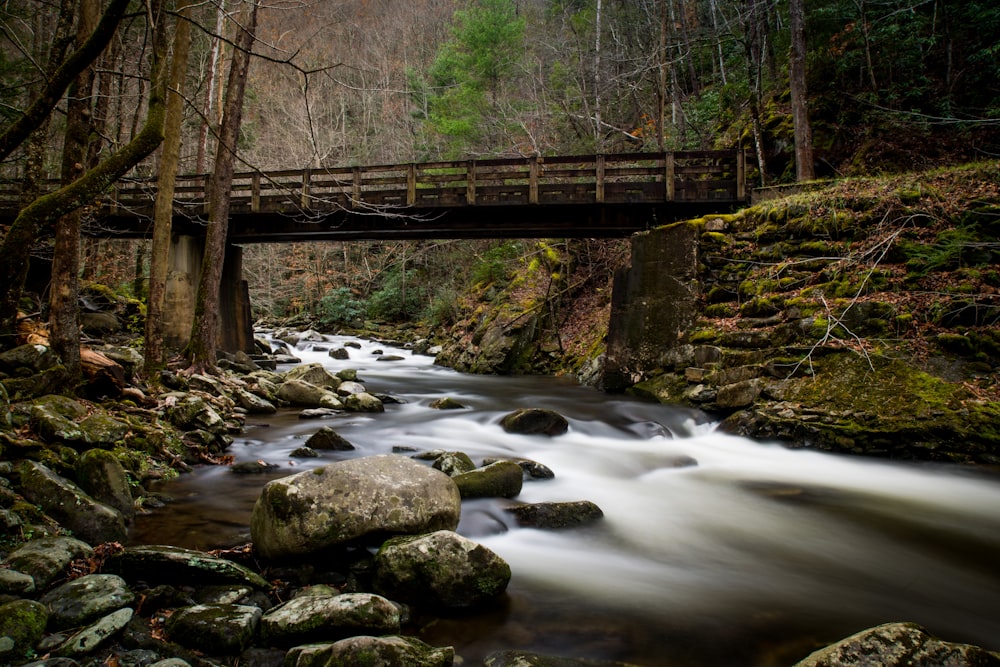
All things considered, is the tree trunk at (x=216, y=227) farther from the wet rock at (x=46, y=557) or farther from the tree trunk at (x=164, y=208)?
the wet rock at (x=46, y=557)

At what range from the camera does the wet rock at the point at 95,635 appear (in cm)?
275

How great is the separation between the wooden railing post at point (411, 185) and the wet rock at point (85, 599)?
11741mm

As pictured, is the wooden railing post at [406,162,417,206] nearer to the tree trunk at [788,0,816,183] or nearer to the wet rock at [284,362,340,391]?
the wet rock at [284,362,340,391]

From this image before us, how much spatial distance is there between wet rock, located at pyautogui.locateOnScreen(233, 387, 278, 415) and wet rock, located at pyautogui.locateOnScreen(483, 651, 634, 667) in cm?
790

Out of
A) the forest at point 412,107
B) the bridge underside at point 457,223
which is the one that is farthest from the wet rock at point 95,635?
the bridge underside at point 457,223

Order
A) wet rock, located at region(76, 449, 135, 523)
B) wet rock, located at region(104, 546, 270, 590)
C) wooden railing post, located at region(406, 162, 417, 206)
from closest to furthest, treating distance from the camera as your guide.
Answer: wet rock, located at region(104, 546, 270, 590), wet rock, located at region(76, 449, 135, 523), wooden railing post, located at region(406, 162, 417, 206)

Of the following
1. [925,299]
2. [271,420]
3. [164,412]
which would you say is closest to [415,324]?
[271,420]

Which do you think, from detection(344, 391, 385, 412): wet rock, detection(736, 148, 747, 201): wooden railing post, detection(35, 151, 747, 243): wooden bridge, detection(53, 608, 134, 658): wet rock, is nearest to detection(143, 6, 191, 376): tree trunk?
detection(35, 151, 747, 243): wooden bridge

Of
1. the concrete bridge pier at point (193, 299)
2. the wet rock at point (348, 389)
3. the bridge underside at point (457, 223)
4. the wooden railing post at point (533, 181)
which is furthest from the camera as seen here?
the concrete bridge pier at point (193, 299)

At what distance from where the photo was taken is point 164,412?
7.30 metres

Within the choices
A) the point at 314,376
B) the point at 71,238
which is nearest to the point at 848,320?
the point at 314,376

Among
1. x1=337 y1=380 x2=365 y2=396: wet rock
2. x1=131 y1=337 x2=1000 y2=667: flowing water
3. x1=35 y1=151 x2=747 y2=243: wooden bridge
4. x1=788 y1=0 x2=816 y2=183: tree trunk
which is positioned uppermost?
x1=788 y1=0 x2=816 y2=183: tree trunk

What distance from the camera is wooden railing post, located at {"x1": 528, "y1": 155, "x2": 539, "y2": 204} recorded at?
13.0 metres

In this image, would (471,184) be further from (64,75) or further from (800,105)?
(64,75)
